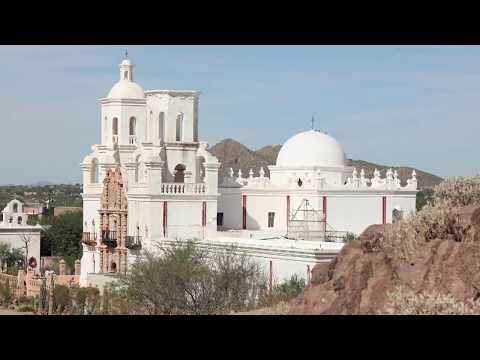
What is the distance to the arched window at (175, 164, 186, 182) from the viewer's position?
4784cm

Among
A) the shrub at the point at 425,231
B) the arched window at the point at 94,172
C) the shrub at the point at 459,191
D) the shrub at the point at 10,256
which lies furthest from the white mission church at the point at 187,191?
the shrub at the point at 425,231

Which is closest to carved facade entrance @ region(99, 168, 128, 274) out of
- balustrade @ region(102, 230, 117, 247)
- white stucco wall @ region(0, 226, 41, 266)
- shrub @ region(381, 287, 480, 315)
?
balustrade @ region(102, 230, 117, 247)

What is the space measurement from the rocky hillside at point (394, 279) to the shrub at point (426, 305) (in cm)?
75

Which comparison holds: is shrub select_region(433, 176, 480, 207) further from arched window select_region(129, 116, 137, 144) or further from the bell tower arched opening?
arched window select_region(129, 116, 137, 144)

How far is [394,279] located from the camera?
13781 millimetres

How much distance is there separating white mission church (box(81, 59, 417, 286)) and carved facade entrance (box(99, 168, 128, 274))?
0.04 metres

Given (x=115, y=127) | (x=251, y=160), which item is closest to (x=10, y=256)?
(x=115, y=127)

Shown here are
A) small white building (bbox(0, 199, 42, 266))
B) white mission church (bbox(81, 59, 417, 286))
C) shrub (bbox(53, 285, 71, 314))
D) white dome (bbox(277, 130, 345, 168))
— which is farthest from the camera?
small white building (bbox(0, 199, 42, 266))

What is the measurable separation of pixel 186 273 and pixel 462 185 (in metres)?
12.5

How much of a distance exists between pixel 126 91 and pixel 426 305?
39233 millimetres

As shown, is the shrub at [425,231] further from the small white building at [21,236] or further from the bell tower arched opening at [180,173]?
the small white building at [21,236]

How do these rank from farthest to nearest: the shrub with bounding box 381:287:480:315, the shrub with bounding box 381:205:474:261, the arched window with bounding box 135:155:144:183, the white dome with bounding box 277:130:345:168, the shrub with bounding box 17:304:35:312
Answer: the white dome with bounding box 277:130:345:168 < the arched window with bounding box 135:155:144:183 < the shrub with bounding box 17:304:35:312 < the shrub with bounding box 381:205:474:261 < the shrub with bounding box 381:287:480:315
